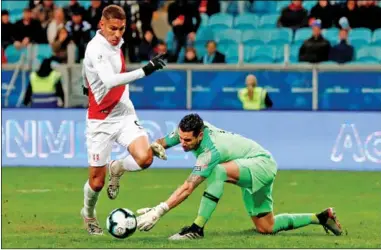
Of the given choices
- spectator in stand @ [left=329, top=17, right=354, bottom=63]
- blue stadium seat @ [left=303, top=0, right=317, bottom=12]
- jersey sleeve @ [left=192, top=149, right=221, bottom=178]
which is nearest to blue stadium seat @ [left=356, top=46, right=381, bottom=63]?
spectator in stand @ [left=329, top=17, right=354, bottom=63]

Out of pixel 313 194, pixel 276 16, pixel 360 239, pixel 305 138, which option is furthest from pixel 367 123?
pixel 360 239

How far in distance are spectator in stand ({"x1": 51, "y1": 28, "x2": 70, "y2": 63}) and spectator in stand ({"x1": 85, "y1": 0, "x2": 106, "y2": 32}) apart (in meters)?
0.61

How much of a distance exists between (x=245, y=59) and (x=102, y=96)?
1160 cm

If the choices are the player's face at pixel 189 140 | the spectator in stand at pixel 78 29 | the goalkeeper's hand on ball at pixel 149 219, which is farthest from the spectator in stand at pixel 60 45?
the goalkeeper's hand on ball at pixel 149 219

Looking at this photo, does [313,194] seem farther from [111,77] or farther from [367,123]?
[111,77]

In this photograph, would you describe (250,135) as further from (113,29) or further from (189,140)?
(189,140)

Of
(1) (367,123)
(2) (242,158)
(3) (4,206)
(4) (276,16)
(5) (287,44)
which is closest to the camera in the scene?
(2) (242,158)

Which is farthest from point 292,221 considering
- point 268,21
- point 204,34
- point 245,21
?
point 245,21

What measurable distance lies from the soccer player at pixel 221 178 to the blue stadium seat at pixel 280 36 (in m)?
12.6

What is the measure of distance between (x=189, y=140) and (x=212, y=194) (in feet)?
1.82

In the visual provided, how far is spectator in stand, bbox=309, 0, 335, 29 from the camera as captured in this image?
24.7 metres

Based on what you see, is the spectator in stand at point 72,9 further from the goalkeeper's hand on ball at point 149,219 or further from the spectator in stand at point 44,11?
the goalkeeper's hand on ball at point 149,219

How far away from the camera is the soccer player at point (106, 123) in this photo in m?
12.8

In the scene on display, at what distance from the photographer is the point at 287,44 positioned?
24.2m
